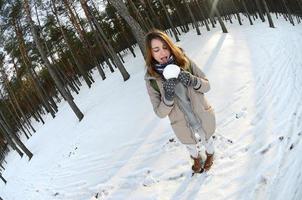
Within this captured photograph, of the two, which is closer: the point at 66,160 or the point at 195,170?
the point at 195,170

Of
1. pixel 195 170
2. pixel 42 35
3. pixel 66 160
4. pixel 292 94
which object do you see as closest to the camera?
pixel 195 170

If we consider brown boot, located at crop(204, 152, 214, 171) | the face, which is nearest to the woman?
the face

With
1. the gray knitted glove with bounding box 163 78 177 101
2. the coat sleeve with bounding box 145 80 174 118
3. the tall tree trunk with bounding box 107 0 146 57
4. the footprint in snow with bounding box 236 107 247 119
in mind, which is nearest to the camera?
the gray knitted glove with bounding box 163 78 177 101

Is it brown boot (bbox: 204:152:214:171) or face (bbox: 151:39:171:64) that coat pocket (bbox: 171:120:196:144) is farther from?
face (bbox: 151:39:171:64)

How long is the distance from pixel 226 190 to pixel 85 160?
6745mm

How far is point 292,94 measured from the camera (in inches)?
317

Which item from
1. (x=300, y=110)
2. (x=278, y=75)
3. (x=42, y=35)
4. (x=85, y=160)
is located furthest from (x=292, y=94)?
(x=42, y=35)

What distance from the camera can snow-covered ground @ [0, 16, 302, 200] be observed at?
5.43 metres

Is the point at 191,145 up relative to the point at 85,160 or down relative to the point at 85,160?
up

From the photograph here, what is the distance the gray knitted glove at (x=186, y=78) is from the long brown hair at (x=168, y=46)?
7.8 inches

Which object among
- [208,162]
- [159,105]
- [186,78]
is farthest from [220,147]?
[186,78]

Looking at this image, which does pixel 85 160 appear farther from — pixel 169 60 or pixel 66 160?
pixel 169 60

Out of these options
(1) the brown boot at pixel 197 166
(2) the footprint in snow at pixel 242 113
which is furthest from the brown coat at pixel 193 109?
(2) the footprint in snow at pixel 242 113

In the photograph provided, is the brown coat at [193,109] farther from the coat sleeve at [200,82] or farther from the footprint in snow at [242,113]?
the footprint in snow at [242,113]
